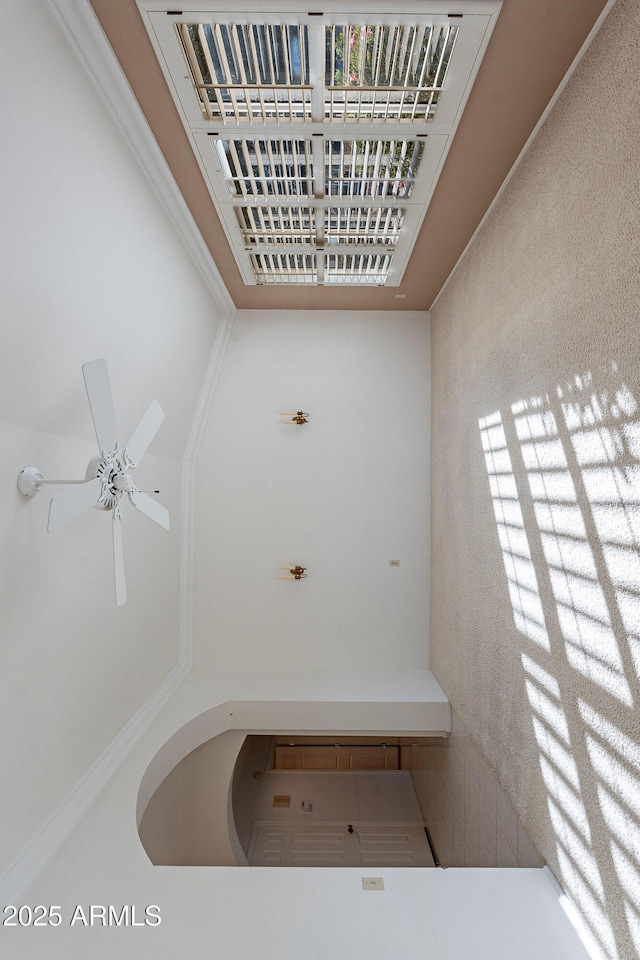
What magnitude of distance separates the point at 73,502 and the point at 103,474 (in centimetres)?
25

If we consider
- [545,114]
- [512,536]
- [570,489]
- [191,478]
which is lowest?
[512,536]

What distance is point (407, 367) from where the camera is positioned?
4777 mm

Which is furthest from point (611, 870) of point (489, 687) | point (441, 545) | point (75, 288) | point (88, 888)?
point (75, 288)

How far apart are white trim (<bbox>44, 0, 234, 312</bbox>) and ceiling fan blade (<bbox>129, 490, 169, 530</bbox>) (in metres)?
1.61

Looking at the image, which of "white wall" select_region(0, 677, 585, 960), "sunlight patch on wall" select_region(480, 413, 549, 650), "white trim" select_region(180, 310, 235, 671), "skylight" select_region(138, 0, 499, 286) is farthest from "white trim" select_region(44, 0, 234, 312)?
"white wall" select_region(0, 677, 585, 960)

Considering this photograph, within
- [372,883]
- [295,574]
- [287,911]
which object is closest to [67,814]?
[287,911]

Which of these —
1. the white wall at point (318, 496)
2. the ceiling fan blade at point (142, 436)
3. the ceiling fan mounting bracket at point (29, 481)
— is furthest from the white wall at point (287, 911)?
the white wall at point (318, 496)

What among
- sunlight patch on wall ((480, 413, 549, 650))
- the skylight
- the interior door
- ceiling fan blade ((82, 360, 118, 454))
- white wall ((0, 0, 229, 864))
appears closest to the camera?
white wall ((0, 0, 229, 864))

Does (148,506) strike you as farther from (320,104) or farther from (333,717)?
(333,717)

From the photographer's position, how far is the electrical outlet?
2.19 m

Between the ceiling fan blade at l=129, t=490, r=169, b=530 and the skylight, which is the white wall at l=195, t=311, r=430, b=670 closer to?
the skylight

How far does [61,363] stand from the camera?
2236mm

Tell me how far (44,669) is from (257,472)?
8.74 ft

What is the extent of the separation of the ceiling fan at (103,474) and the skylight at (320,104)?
127 centimetres
